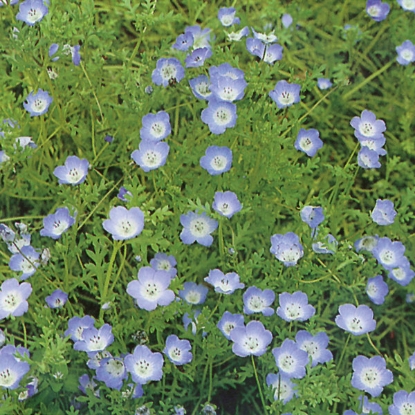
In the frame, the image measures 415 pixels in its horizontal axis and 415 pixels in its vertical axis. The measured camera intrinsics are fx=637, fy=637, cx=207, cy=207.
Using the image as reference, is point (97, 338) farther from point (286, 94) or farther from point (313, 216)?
point (286, 94)

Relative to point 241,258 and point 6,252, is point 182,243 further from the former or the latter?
point 6,252

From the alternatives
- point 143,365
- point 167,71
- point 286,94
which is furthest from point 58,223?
point 286,94

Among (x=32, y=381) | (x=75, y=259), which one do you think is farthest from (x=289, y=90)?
(x=32, y=381)

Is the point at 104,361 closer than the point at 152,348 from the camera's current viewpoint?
Yes

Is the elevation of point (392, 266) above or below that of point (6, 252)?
below

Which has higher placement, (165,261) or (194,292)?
(165,261)

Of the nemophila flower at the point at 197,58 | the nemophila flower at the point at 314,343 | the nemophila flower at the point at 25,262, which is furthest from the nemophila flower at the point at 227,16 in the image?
the nemophila flower at the point at 314,343

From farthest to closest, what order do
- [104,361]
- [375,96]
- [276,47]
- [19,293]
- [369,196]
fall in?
[375,96]
[369,196]
[276,47]
[19,293]
[104,361]

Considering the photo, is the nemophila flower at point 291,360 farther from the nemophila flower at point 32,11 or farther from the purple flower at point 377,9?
the purple flower at point 377,9
